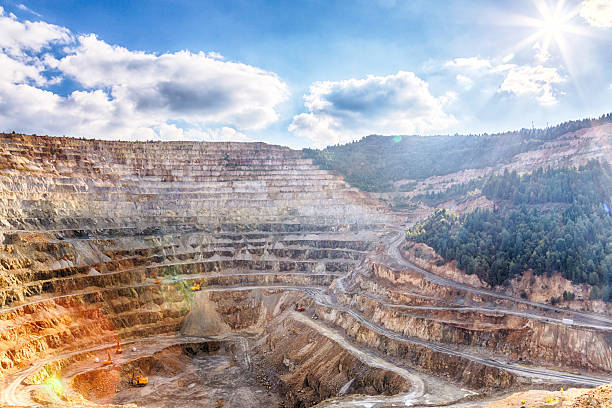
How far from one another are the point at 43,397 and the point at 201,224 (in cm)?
6854

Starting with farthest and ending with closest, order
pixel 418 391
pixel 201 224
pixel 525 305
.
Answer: pixel 201 224, pixel 525 305, pixel 418 391

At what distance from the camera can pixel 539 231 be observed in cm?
6956

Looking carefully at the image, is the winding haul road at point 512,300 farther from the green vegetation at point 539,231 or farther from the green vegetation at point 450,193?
the green vegetation at point 450,193

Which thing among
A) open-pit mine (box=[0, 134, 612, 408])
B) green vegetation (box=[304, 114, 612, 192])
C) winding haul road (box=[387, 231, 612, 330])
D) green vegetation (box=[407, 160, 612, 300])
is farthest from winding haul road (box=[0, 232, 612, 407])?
green vegetation (box=[304, 114, 612, 192])

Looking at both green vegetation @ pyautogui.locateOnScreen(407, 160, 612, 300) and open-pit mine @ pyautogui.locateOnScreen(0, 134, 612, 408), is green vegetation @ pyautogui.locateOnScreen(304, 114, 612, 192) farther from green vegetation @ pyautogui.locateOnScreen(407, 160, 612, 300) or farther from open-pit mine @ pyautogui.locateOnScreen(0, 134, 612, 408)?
green vegetation @ pyautogui.locateOnScreen(407, 160, 612, 300)

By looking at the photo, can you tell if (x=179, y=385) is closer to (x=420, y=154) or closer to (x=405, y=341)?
(x=405, y=341)

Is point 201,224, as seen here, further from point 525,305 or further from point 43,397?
point 525,305

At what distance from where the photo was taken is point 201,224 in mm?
116125

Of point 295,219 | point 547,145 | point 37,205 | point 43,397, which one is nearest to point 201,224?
point 295,219

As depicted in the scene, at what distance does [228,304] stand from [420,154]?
113 meters

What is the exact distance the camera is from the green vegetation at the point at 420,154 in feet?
451

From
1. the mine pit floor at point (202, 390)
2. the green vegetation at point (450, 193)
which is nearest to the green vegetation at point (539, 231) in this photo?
the green vegetation at point (450, 193)

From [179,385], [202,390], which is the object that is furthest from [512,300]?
[179,385]

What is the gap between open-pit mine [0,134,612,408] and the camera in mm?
53062
